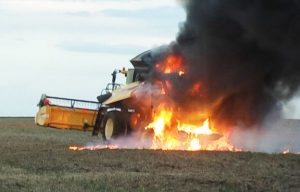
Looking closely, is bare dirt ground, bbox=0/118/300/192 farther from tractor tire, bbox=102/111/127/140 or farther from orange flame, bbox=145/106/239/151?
tractor tire, bbox=102/111/127/140

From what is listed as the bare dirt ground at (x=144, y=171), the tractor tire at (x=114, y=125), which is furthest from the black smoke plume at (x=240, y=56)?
the bare dirt ground at (x=144, y=171)

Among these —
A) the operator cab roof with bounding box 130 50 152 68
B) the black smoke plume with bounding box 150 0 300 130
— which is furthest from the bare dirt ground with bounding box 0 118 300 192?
the operator cab roof with bounding box 130 50 152 68

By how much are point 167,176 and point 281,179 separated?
2072 millimetres

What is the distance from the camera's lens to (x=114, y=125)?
20.8m

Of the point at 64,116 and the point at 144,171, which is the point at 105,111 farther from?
the point at 144,171

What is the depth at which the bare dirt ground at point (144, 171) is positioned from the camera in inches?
427

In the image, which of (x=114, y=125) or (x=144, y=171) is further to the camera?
(x=114, y=125)

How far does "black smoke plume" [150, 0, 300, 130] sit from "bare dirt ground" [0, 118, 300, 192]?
9.63ft

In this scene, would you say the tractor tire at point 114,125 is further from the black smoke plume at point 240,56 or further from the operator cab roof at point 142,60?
the black smoke plume at point 240,56

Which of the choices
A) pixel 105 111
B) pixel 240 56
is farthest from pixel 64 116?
pixel 240 56

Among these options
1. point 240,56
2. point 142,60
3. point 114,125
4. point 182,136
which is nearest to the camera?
point 240,56

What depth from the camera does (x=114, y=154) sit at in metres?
16.2

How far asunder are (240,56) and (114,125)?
4991 mm

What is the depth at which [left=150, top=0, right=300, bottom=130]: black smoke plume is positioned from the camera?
16656 mm
